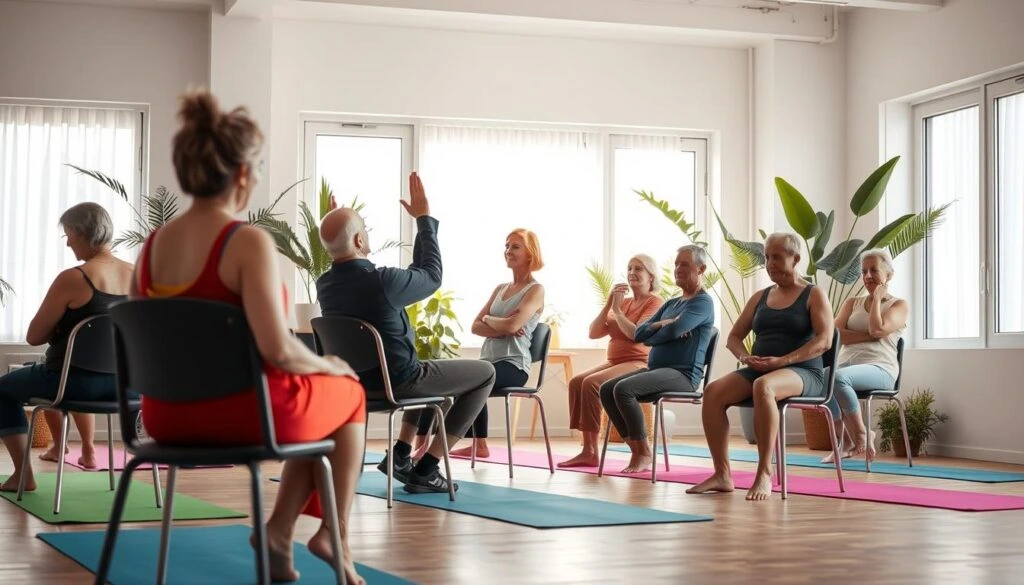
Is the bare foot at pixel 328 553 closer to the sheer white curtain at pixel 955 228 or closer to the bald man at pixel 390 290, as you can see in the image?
the bald man at pixel 390 290

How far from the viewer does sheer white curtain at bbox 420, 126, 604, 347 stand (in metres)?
9.36

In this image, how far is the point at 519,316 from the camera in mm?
6316

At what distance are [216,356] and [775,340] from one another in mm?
3355

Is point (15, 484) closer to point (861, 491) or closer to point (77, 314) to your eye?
point (77, 314)

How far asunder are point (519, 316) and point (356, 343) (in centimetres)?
199

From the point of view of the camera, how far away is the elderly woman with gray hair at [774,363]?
507cm

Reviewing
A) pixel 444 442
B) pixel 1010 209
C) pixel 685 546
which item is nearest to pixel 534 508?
pixel 444 442

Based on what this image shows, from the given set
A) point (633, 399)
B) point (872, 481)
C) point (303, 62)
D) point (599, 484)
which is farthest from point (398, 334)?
point (303, 62)

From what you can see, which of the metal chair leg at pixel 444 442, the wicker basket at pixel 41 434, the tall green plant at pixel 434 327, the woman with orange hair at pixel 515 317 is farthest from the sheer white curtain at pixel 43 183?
the metal chair leg at pixel 444 442

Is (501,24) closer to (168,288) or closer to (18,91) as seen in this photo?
(18,91)

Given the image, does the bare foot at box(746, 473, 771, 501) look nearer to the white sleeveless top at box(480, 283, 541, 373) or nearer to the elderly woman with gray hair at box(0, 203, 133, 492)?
the white sleeveless top at box(480, 283, 541, 373)

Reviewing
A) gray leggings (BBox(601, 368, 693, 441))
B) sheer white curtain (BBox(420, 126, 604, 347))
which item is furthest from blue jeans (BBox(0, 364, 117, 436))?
sheer white curtain (BBox(420, 126, 604, 347))

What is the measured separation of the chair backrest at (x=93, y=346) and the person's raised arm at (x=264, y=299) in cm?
210

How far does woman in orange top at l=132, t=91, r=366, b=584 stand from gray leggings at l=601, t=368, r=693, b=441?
3688 mm
